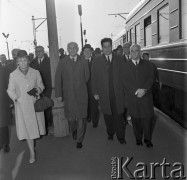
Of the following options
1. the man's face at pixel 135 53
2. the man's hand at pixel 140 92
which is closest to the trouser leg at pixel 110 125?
the man's hand at pixel 140 92

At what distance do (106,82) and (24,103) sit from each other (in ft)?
5.07

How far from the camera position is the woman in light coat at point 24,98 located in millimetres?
4637

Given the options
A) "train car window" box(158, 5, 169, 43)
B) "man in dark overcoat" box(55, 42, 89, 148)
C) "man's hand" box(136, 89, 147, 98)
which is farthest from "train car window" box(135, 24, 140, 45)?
"man's hand" box(136, 89, 147, 98)

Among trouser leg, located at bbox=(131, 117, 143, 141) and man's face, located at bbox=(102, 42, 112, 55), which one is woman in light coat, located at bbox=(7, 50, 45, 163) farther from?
trouser leg, located at bbox=(131, 117, 143, 141)

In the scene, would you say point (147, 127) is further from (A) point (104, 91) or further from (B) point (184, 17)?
(B) point (184, 17)

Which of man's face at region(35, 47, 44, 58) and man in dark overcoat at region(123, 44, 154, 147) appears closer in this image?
man in dark overcoat at region(123, 44, 154, 147)

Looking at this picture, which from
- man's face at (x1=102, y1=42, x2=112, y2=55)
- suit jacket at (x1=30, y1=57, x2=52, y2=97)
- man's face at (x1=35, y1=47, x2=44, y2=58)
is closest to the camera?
man's face at (x1=102, y1=42, x2=112, y2=55)

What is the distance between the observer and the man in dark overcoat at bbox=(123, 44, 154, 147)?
5.10 meters

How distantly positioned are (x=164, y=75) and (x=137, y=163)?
10.9 feet

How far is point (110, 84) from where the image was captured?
5473 millimetres

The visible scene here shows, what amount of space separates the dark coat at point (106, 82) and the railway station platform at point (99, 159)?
0.66 metres

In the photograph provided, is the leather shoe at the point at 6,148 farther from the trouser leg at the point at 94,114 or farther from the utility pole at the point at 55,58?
the trouser leg at the point at 94,114

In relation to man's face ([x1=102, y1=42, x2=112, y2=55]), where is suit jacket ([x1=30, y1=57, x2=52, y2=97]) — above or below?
below

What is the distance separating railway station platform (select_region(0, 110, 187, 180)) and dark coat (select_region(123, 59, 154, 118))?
23.1 inches
